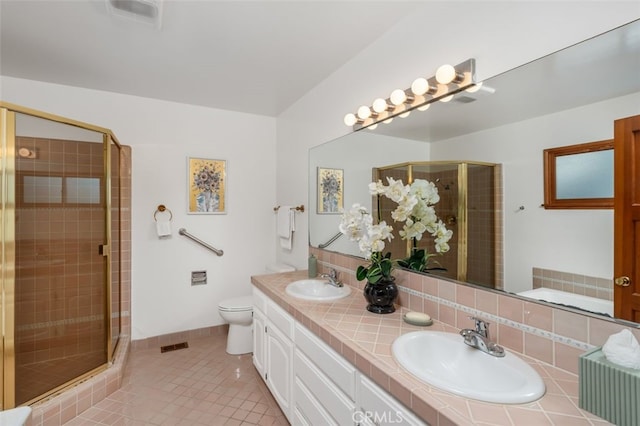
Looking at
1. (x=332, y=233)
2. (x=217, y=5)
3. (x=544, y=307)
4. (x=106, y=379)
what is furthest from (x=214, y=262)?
(x=544, y=307)

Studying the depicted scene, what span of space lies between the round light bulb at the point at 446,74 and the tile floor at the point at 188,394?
2.05 m

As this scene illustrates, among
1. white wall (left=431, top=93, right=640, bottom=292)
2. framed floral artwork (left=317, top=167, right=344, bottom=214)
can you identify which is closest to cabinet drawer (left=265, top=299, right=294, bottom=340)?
framed floral artwork (left=317, top=167, right=344, bottom=214)

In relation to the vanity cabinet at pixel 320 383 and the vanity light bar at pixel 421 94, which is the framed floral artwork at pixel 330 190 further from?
the vanity cabinet at pixel 320 383

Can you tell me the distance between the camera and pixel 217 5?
1.50m

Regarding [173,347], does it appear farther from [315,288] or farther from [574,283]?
[574,283]

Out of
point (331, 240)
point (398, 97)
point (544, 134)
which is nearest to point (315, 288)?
point (331, 240)

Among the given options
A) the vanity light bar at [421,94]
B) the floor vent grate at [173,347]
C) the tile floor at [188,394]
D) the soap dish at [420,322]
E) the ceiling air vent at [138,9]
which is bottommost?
the tile floor at [188,394]

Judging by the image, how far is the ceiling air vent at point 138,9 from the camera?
1.43 m

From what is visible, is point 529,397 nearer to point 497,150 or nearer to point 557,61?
point 497,150

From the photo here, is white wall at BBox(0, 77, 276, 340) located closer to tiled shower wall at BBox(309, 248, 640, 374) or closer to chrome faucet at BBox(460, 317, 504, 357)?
tiled shower wall at BBox(309, 248, 640, 374)

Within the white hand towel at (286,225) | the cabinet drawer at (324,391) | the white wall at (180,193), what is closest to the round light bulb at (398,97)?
the cabinet drawer at (324,391)

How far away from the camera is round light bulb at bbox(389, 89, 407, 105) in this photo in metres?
1.54

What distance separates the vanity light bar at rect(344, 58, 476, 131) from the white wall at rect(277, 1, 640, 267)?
6 cm

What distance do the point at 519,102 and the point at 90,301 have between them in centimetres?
286
